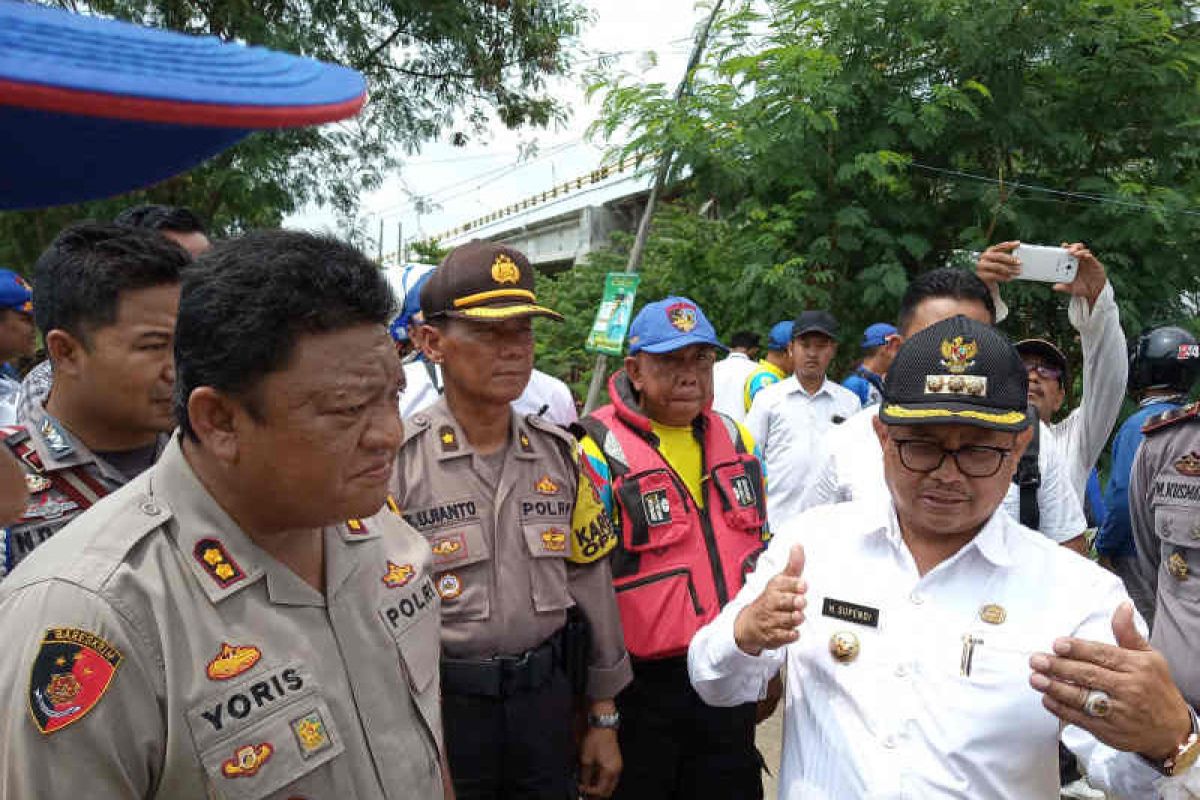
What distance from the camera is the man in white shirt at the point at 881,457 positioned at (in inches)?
105

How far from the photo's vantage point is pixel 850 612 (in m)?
1.71

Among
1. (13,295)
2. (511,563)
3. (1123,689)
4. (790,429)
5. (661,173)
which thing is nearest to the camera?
(1123,689)

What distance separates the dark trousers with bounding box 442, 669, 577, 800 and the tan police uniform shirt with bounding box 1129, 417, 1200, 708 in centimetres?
213

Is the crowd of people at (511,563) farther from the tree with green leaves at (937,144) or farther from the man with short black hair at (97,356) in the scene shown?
the tree with green leaves at (937,144)

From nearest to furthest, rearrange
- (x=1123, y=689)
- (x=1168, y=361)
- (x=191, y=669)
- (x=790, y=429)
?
(x=191, y=669) < (x=1123, y=689) < (x=1168, y=361) < (x=790, y=429)

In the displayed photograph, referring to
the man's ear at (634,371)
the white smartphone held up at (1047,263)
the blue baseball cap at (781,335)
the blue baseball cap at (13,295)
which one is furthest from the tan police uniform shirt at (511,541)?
the blue baseball cap at (781,335)

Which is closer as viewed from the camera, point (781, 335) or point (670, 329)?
point (670, 329)

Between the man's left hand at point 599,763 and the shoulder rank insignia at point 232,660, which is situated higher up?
the shoulder rank insignia at point 232,660

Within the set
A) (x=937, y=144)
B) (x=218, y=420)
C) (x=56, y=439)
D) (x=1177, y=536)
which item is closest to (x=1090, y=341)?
(x=1177, y=536)

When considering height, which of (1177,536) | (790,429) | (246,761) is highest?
(246,761)

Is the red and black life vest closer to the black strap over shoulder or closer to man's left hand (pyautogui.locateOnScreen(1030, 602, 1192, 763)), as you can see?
the black strap over shoulder

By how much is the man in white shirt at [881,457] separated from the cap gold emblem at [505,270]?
1223mm

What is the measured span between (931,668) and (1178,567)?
6.15 ft

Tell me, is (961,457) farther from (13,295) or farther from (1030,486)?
(13,295)
